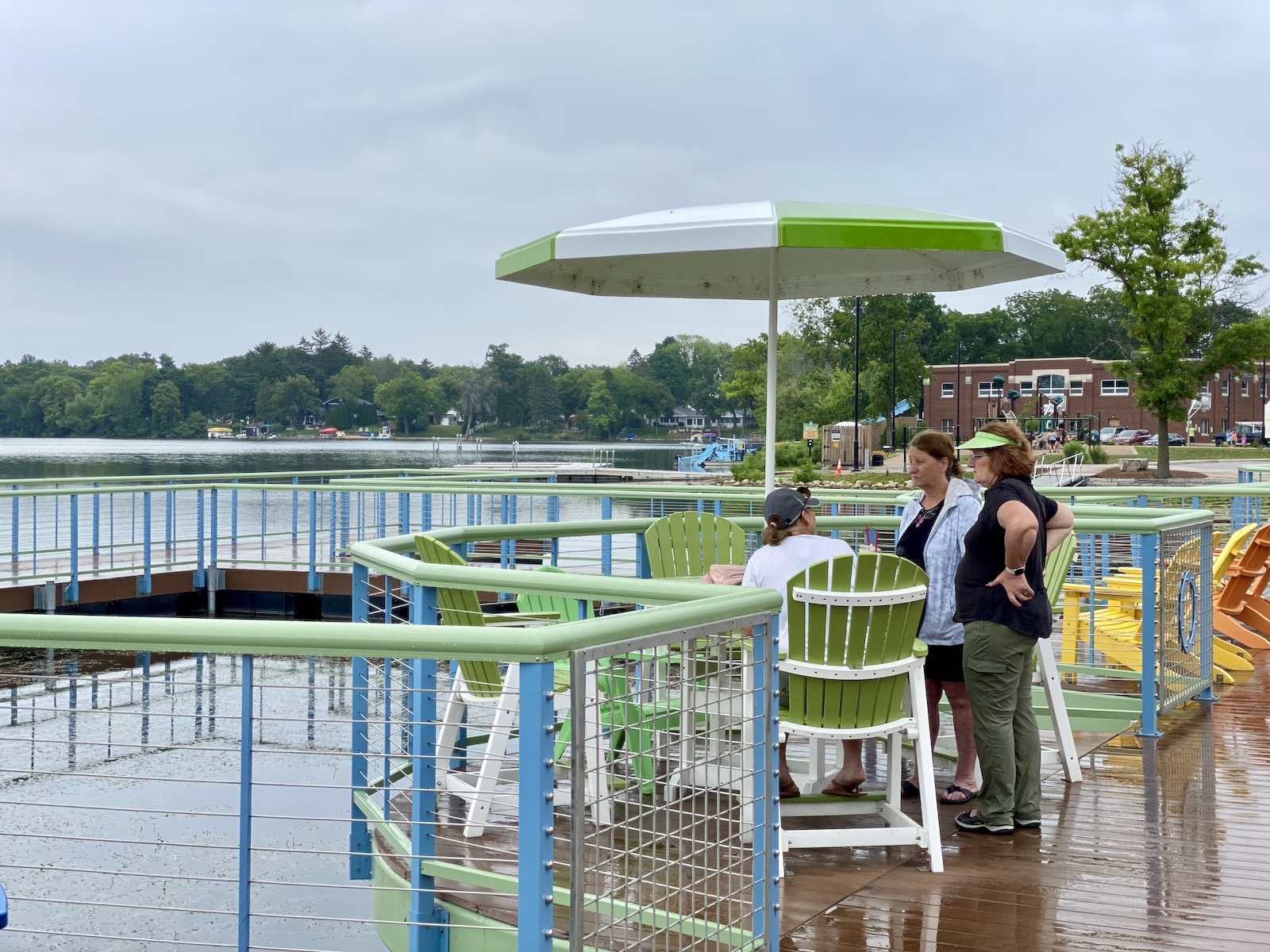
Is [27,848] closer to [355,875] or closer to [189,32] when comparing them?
[355,875]

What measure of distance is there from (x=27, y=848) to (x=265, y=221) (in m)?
99.7

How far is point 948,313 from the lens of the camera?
4943 inches

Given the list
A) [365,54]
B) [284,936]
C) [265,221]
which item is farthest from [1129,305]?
[265,221]

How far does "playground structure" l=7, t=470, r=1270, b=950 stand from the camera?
8.65 feet

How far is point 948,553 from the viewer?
4977 mm

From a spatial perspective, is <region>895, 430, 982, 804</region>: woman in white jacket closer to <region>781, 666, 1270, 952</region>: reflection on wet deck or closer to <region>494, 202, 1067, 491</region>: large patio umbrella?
<region>781, 666, 1270, 952</region>: reflection on wet deck

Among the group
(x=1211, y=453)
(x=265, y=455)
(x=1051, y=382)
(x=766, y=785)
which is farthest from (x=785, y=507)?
(x=265, y=455)

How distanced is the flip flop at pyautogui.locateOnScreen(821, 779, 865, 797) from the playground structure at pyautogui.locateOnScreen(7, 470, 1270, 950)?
14.2 inches

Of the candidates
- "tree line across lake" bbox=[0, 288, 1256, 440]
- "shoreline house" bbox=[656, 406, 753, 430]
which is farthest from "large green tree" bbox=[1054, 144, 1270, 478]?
"shoreline house" bbox=[656, 406, 753, 430]

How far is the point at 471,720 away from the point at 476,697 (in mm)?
1081

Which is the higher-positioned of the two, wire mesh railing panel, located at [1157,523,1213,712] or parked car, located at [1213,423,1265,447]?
parked car, located at [1213,423,1265,447]

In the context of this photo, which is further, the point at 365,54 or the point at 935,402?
the point at 935,402

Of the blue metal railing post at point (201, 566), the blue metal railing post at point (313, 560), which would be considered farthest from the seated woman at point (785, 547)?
the blue metal railing post at point (201, 566)

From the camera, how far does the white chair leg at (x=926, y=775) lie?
14.3 ft
